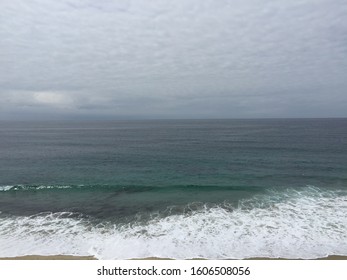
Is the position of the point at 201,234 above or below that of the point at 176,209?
below

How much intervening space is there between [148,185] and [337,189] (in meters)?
25.7

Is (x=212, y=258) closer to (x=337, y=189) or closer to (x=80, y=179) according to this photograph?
(x=337, y=189)

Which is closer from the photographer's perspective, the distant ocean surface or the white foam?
the white foam

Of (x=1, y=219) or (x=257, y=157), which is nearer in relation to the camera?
(x=1, y=219)

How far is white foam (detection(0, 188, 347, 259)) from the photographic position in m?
17.6

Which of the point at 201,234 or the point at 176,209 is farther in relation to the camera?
the point at 176,209

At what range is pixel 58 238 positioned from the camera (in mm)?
19719

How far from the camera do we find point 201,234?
65.3 feet

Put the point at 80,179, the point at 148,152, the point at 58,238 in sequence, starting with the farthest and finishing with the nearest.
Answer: the point at 148,152
the point at 80,179
the point at 58,238

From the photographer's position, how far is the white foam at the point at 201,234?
17562 millimetres

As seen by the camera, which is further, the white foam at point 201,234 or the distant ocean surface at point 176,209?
the distant ocean surface at point 176,209
